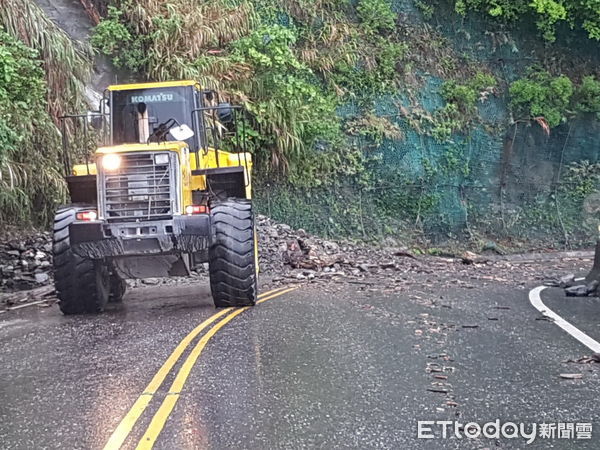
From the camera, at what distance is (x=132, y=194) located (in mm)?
10195

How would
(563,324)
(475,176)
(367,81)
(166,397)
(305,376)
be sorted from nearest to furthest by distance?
(166,397), (305,376), (563,324), (367,81), (475,176)

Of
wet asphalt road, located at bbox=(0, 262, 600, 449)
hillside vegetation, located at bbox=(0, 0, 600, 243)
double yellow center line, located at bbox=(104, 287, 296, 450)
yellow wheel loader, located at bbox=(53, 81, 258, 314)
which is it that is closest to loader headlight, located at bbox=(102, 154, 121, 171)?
yellow wheel loader, located at bbox=(53, 81, 258, 314)

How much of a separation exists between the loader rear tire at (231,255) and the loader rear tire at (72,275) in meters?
1.85

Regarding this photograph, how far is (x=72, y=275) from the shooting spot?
1056 cm

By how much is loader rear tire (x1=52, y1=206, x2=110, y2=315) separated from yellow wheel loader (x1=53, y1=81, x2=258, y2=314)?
0.02 meters

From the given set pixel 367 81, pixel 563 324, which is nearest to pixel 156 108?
pixel 563 324

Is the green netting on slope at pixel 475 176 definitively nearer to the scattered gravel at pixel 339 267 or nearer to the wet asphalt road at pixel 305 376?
the scattered gravel at pixel 339 267

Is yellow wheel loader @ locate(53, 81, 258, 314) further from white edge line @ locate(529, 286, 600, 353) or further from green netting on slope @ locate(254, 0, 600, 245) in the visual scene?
green netting on slope @ locate(254, 0, 600, 245)

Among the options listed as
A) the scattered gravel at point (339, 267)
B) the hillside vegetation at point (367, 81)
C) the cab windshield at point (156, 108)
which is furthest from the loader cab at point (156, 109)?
the hillside vegetation at point (367, 81)

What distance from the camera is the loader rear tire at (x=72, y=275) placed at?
34.4ft

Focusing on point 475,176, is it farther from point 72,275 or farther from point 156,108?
point 72,275

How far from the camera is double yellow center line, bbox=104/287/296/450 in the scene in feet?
16.2

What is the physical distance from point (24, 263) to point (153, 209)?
6054 millimetres

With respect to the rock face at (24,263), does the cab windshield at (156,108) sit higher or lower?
higher
